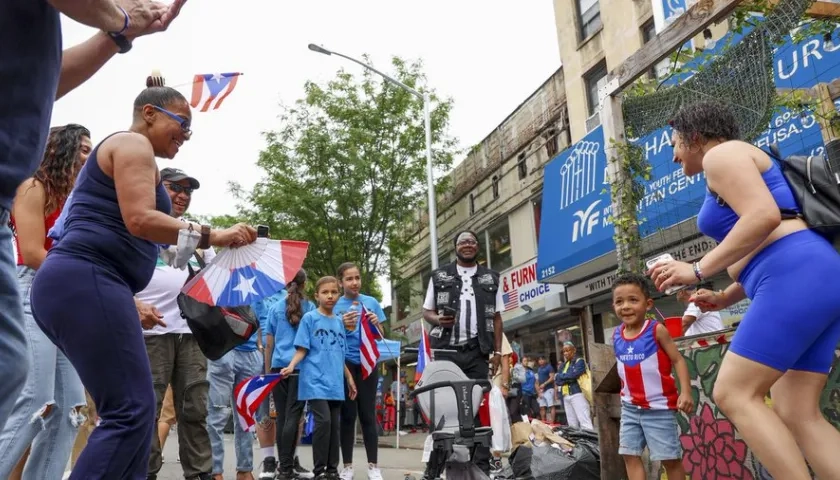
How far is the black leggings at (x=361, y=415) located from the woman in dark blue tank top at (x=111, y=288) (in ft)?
12.9

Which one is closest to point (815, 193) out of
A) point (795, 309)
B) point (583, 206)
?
point (795, 309)

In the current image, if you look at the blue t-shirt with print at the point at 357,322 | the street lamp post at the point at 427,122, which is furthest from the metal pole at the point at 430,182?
the blue t-shirt with print at the point at 357,322

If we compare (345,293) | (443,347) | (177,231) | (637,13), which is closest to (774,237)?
(177,231)

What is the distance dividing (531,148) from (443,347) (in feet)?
49.0

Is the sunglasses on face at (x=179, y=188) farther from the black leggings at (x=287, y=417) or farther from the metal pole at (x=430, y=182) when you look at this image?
the metal pole at (x=430, y=182)

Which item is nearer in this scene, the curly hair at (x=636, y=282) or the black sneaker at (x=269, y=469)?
the curly hair at (x=636, y=282)

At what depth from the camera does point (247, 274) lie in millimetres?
3516

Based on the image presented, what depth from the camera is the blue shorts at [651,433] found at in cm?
439

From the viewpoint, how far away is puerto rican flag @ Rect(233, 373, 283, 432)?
5824 mm

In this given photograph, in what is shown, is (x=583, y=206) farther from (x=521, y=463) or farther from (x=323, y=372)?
(x=323, y=372)

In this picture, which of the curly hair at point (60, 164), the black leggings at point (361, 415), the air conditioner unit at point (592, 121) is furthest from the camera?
the air conditioner unit at point (592, 121)

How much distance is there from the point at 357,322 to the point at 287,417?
1.16m

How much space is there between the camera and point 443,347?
5.87 metres

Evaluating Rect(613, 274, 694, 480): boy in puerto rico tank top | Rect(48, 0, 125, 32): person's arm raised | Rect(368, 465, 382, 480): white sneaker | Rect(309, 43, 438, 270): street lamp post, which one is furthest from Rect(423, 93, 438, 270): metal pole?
Rect(48, 0, 125, 32): person's arm raised
